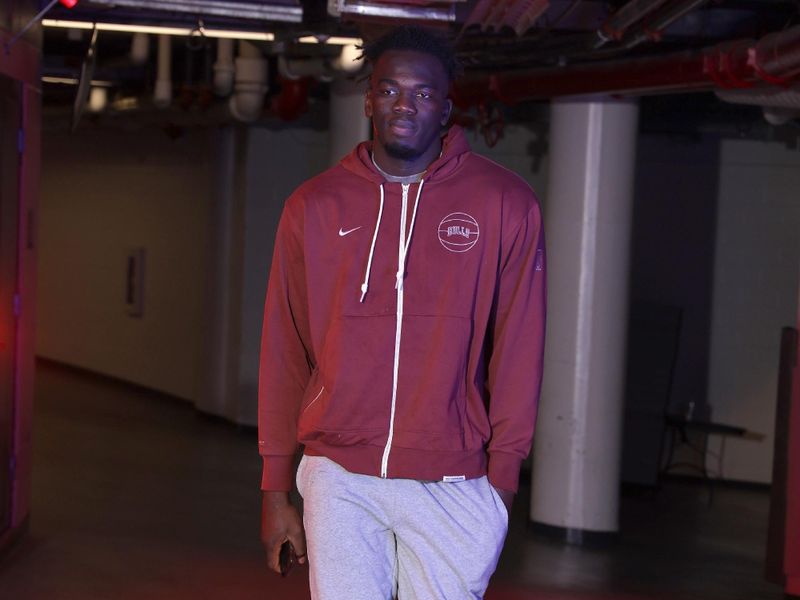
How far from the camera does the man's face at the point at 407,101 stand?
6.46 ft

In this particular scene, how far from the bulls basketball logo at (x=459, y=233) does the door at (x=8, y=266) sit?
2999 millimetres

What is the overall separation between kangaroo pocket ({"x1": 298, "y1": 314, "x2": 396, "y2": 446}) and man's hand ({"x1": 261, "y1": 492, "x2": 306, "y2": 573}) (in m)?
0.18

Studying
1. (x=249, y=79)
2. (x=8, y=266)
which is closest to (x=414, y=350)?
(x=8, y=266)

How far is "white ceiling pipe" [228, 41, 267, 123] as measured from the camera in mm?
7273

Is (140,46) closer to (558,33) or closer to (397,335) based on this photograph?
(558,33)

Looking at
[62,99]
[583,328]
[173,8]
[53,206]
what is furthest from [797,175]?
[53,206]

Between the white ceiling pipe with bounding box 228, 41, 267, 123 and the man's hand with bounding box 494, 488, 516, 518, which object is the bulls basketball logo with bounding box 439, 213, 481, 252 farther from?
the white ceiling pipe with bounding box 228, 41, 267, 123

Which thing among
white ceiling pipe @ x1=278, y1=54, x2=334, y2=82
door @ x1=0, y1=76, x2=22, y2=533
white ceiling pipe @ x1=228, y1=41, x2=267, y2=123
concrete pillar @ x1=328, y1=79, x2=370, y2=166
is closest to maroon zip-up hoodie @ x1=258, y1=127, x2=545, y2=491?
door @ x1=0, y1=76, x2=22, y2=533

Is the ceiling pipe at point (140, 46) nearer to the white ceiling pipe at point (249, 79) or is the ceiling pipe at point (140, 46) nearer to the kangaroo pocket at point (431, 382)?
the white ceiling pipe at point (249, 79)

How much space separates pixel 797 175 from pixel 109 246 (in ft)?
19.9

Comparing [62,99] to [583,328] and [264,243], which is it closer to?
[264,243]

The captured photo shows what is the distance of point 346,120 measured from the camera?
6836 mm

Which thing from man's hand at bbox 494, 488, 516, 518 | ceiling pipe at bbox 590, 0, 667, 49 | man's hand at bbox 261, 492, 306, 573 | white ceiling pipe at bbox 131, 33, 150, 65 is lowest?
man's hand at bbox 261, 492, 306, 573

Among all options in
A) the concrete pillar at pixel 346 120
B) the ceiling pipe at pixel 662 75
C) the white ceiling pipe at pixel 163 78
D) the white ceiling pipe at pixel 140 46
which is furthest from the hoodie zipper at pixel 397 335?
the white ceiling pipe at pixel 163 78
